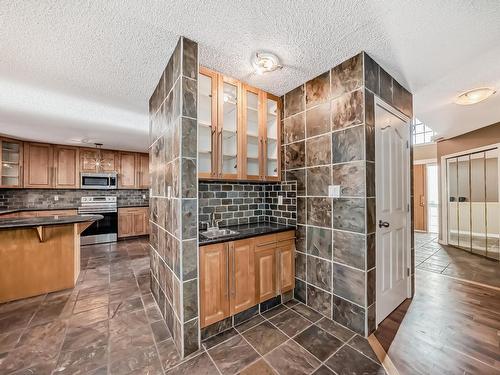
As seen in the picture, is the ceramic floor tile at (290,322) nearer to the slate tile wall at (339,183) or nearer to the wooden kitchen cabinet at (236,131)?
the slate tile wall at (339,183)

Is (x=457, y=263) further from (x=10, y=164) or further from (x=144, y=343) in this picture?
(x=10, y=164)

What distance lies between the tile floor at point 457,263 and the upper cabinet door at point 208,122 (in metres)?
3.64

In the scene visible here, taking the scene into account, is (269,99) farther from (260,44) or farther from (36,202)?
(36,202)

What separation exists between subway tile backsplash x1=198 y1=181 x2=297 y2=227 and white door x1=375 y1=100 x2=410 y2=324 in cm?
82

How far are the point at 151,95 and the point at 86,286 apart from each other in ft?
8.58

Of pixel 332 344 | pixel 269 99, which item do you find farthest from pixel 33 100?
pixel 332 344

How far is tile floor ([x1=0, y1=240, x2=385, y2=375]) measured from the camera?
1473mm

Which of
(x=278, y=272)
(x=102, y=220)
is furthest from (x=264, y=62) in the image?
(x=102, y=220)

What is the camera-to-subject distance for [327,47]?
5.60ft

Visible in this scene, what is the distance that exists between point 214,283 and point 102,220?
4452mm

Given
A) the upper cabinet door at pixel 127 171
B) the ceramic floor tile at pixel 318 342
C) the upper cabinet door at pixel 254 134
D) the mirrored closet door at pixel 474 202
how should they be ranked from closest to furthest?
the ceramic floor tile at pixel 318 342, the upper cabinet door at pixel 254 134, the mirrored closet door at pixel 474 202, the upper cabinet door at pixel 127 171

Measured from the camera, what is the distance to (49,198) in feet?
16.3

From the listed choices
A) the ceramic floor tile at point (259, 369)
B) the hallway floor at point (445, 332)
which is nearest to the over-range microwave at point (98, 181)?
the ceramic floor tile at point (259, 369)

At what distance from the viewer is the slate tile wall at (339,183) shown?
1.77 meters
